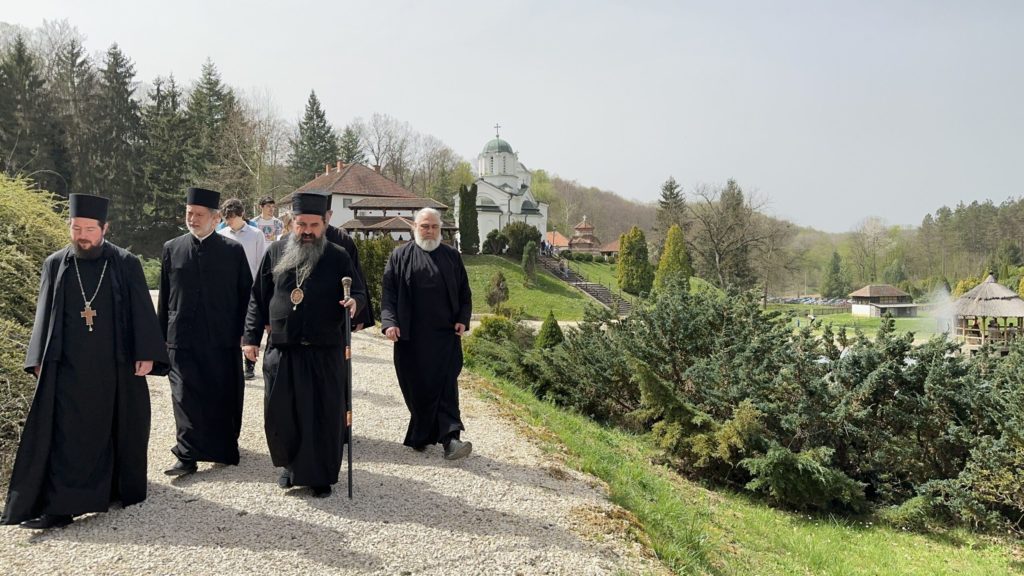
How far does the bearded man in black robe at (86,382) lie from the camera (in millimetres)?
4012

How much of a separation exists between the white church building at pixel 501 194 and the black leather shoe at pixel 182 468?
53.2 m

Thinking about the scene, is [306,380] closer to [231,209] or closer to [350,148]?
[231,209]

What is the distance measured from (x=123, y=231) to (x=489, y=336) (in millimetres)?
34916

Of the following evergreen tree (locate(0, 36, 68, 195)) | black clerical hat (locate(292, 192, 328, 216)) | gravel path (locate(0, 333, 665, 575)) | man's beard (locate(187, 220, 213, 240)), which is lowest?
gravel path (locate(0, 333, 665, 575))

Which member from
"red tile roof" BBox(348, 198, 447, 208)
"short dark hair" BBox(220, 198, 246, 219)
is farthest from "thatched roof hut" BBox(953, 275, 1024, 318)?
"short dark hair" BBox(220, 198, 246, 219)

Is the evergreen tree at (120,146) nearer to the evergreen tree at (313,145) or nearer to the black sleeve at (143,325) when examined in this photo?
the evergreen tree at (313,145)

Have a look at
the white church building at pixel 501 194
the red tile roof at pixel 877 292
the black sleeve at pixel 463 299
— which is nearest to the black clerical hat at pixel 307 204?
the black sleeve at pixel 463 299

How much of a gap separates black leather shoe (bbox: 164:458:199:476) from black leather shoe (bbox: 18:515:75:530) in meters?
0.89

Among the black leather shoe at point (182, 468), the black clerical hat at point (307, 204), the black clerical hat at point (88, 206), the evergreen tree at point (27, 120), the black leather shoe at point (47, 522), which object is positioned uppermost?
the evergreen tree at point (27, 120)

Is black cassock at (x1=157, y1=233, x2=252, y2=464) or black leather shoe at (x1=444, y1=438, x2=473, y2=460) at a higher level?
black cassock at (x1=157, y1=233, x2=252, y2=464)

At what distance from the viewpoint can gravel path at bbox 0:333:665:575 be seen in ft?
12.4

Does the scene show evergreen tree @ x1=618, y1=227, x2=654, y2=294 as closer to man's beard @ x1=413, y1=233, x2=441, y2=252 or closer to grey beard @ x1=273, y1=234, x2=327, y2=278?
man's beard @ x1=413, y1=233, x2=441, y2=252

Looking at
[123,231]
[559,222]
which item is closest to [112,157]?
[123,231]

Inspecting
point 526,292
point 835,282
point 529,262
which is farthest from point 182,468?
point 835,282
